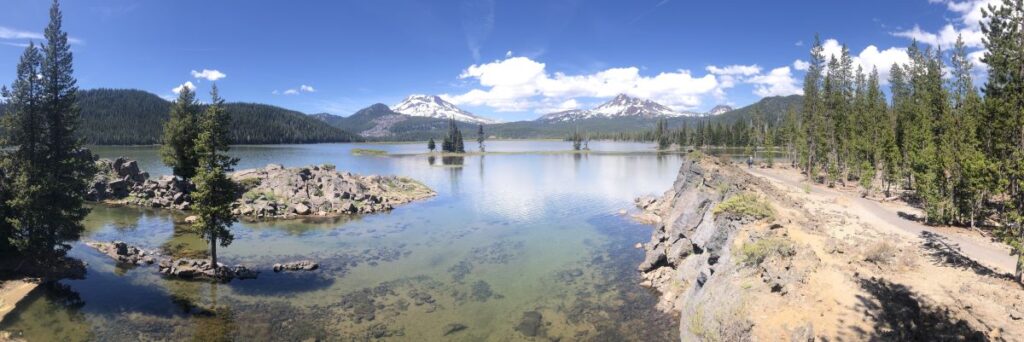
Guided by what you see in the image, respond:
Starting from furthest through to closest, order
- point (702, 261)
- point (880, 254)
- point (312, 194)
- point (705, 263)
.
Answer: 1. point (312, 194)
2. point (702, 261)
3. point (705, 263)
4. point (880, 254)

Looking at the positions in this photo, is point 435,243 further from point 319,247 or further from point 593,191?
point 593,191

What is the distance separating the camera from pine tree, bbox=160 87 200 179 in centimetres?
5438

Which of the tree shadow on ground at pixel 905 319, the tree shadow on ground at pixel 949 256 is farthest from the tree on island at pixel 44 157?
the tree shadow on ground at pixel 949 256

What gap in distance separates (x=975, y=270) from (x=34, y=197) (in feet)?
159

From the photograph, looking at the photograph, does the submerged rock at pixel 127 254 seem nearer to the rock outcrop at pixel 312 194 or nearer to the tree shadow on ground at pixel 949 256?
the rock outcrop at pixel 312 194

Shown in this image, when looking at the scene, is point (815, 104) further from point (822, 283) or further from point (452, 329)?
point (452, 329)

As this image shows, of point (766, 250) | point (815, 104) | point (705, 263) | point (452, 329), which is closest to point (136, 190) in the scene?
point (452, 329)

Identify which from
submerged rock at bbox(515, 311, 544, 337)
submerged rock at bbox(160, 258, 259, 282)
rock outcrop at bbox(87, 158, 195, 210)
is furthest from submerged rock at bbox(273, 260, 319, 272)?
rock outcrop at bbox(87, 158, 195, 210)

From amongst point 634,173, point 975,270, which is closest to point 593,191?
point 634,173

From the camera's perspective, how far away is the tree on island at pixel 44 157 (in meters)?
28.5

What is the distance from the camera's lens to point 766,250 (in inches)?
856

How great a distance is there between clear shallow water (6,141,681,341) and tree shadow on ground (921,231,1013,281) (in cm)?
1216

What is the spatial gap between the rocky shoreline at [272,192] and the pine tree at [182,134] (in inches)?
142

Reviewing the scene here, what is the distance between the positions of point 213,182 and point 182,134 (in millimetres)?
29760
